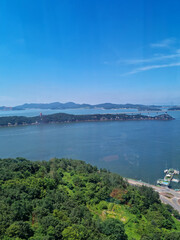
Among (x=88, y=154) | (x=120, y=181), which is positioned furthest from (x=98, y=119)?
(x=120, y=181)

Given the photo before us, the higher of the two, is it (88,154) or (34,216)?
(34,216)

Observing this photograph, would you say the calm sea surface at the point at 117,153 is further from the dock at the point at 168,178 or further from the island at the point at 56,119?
the island at the point at 56,119

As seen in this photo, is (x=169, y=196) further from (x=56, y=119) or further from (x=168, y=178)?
(x=56, y=119)

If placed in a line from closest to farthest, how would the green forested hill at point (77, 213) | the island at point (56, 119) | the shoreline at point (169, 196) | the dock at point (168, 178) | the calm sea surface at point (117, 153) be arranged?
1. the green forested hill at point (77, 213)
2. the shoreline at point (169, 196)
3. the dock at point (168, 178)
4. the calm sea surface at point (117, 153)
5. the island at point (56, 119)

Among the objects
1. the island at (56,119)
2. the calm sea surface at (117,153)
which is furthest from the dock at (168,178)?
the island at (56,119)

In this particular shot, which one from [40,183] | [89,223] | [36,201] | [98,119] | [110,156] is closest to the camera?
[89,223]

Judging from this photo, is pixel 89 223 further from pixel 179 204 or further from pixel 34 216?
pixel 179 204

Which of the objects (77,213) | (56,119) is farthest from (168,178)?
(56,119)

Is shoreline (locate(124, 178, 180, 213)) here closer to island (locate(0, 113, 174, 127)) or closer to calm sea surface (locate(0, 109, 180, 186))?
calm sea surface (locate(0, 109, 180, 186))

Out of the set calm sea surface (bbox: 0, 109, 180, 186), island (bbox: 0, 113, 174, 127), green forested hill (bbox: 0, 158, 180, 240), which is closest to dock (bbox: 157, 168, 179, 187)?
calm sea surface (bbox: 0, 109, 180, 186)
